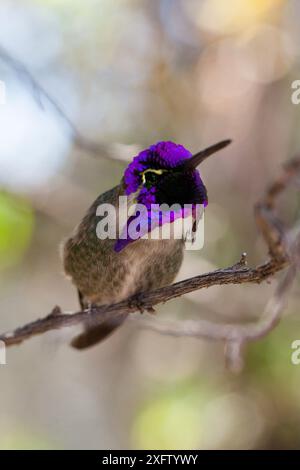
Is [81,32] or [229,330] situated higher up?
[81,32]

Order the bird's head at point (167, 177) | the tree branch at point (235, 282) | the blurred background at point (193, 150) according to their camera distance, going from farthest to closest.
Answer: the blurred background at point (193, 150) → the bird's head at point (167, 177) → the tree branch at point (235, 282)

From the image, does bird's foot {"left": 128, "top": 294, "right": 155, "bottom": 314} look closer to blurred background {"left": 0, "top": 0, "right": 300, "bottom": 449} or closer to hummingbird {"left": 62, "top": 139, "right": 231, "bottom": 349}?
hummingbird {"left": 62, "top": 139, "right": 231, "bottom": 349}

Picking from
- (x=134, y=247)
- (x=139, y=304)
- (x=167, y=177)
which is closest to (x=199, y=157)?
(x=167, y=177)

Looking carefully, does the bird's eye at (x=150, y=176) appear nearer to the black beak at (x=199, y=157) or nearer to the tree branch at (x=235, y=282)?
the black beak at (x=199, y=157)

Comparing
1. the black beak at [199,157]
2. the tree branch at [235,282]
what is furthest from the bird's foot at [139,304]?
the black beak at [199,157]
